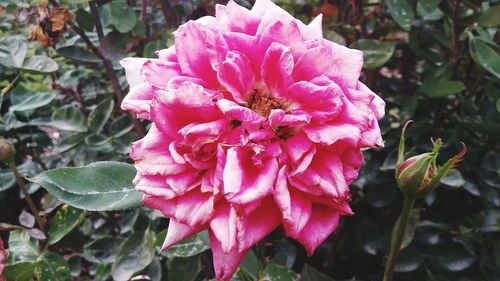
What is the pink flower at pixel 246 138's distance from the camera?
444mm

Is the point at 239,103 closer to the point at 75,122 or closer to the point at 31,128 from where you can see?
the point at 75,122

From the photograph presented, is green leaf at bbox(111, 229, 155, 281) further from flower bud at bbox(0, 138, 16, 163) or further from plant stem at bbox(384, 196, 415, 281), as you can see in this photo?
plant stem at bbox(384, 196, 415, 281)

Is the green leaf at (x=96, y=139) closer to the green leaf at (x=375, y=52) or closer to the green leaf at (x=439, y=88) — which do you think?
the green leaf at (x=375, y=52)

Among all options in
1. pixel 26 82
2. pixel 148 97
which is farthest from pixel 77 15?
pixel 148 97

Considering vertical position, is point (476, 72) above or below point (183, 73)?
below

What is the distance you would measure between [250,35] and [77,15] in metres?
0.47

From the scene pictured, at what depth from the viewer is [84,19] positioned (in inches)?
34.8

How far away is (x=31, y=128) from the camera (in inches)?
42.4

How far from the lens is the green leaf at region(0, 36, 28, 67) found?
0.83 m

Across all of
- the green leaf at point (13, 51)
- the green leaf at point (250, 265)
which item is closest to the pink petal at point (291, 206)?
the green leaf at point (250, 265)

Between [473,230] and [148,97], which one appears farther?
[473,230]

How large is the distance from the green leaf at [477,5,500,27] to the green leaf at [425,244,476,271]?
1.23 ft

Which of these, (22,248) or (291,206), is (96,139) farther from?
(291,206)

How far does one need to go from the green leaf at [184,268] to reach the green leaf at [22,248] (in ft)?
0.62
